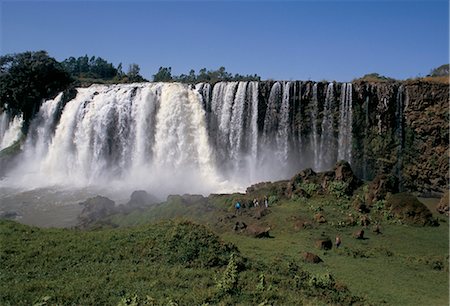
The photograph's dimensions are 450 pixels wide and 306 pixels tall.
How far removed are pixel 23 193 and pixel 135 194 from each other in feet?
28.7

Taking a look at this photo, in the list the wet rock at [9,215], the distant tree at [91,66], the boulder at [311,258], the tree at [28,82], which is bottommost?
the wet rock at [9,215]

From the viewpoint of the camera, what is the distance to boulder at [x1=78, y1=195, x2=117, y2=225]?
61.9 ft

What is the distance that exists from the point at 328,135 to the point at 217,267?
18.0 meters

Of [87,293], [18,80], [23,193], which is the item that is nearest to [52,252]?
[87,293]

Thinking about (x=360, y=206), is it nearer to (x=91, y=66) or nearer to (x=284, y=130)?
(x=284, y=130)

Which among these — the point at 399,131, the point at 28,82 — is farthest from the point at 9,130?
the point at 399,131

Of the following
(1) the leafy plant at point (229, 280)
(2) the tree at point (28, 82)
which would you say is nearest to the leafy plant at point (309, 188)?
(1) the leafy plant at point (229, 280)

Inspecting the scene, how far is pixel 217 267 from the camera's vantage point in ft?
32.4

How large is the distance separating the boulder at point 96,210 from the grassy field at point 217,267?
17.7 ft

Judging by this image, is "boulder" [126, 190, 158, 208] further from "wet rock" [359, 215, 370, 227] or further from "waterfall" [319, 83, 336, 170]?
"waterfall" [319, 83, 336, 170]

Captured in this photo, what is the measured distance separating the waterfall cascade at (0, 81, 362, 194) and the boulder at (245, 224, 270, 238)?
367 inches

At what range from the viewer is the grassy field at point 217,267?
825 cm

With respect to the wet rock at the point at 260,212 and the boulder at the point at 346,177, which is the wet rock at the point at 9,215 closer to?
the wet rock at the point at 260,212

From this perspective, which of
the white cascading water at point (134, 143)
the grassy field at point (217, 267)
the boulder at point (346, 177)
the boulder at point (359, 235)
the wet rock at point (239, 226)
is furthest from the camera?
the white cascading water at point (134, 143)
